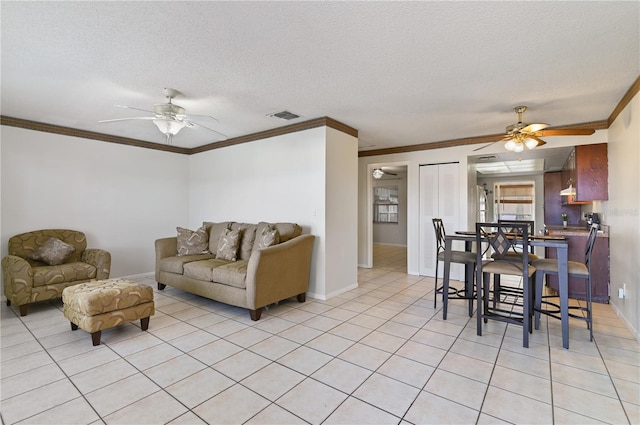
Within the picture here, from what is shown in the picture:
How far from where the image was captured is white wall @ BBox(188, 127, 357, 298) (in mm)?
4168

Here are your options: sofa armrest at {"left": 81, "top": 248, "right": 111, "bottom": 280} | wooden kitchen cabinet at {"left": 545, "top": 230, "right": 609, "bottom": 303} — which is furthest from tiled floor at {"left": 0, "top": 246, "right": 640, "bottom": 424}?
sofa armrest at {"left": 81, "top": 248, "right": 111, "bottom": 280}

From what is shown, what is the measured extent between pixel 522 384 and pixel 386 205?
8.14m

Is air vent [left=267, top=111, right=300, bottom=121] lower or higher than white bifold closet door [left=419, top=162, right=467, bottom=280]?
higher

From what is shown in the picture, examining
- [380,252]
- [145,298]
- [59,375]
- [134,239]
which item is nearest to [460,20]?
[145,298]

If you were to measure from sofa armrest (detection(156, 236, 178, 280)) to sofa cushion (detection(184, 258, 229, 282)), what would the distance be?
2.29 ft

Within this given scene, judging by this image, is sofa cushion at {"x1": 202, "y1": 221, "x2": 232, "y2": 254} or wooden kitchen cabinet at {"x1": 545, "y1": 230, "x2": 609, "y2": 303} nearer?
wooden kitchen cabinet at {"x1": 545, "y1": 230, "x2": 609, "y2": 303}

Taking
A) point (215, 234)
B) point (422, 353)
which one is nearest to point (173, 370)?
point (422, 353)

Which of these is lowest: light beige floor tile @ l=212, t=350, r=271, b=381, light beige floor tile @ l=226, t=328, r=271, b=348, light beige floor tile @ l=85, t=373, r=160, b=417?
light beige floor tile @ l=85, t=373, r=160, b=417

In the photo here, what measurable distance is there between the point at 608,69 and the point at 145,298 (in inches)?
185

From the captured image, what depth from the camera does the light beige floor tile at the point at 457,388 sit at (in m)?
1.96

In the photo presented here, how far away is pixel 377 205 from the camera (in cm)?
1031

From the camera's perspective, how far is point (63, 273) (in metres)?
3.76

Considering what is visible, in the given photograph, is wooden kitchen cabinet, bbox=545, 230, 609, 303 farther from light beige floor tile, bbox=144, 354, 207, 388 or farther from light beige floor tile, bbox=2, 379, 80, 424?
light beige floor tile, bbox=2, 379, 80, 424

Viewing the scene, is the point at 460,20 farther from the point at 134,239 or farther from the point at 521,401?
the point at 134,239
